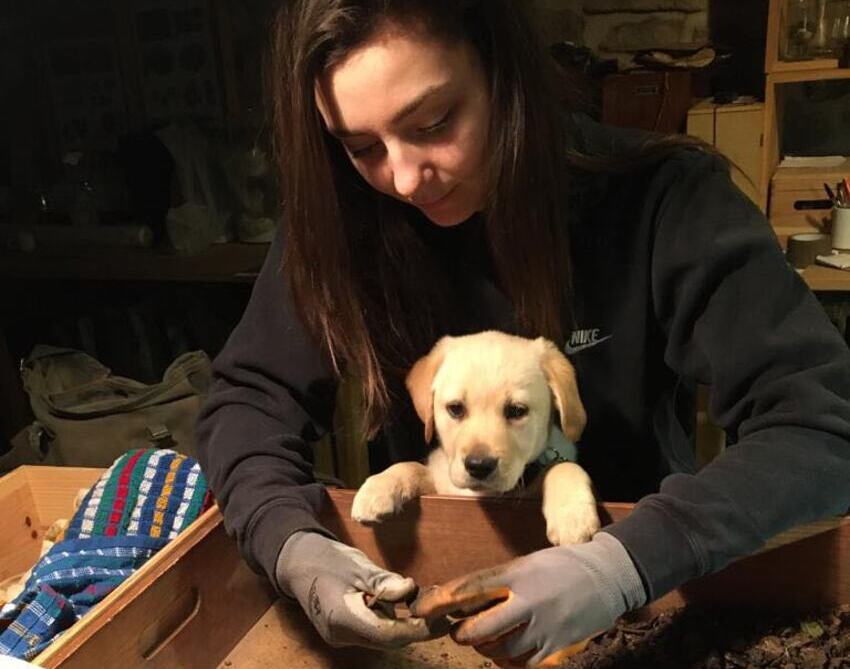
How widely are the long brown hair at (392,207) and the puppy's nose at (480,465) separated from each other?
0.20 meters

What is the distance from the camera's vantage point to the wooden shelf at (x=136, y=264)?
223 cm

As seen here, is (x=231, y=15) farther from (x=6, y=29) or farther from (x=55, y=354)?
(x=55, y=354)

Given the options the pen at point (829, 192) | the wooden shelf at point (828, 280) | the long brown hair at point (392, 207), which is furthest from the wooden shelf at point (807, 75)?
the long brown hair at point (392, 207)

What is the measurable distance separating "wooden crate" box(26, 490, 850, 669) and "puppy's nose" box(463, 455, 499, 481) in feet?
0.21

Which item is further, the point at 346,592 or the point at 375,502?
the point at 375,502

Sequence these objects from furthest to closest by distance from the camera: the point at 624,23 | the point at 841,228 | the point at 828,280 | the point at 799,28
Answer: the point at 624,23 → the point at 799,28 → the point at 841,228 → the point at 828,280

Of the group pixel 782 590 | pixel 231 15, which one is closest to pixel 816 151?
pixel 231 15

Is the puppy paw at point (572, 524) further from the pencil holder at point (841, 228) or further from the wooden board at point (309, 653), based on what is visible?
the pencil holder at point (841, 228)

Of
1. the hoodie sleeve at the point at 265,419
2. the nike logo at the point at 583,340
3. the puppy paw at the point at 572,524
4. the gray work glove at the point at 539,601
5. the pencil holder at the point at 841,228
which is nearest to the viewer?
the gray work glove at the point at 539,601

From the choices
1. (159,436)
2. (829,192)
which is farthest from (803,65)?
(159,436)

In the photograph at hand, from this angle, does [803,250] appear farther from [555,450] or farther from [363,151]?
[363,151]

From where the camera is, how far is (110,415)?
199cm

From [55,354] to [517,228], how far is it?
5.14 feet

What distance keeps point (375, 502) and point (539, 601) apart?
29 cm
